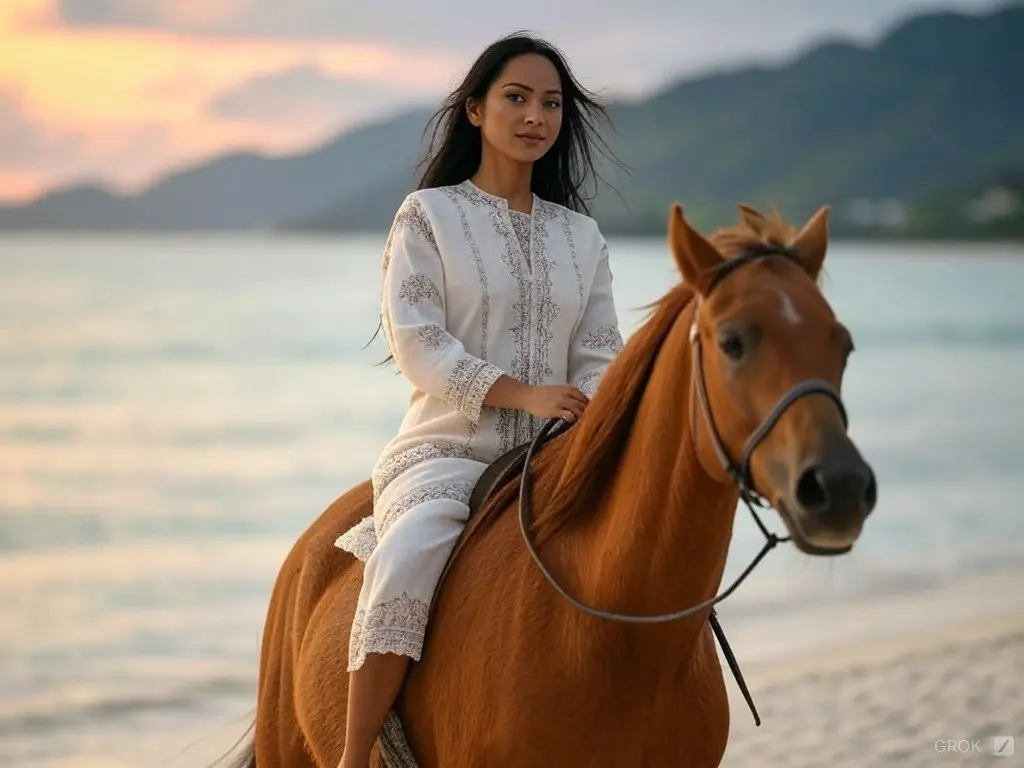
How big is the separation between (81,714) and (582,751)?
18.6 ft

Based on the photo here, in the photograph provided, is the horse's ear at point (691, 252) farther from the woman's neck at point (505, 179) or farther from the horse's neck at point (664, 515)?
the woman's neck at point (505, 179)

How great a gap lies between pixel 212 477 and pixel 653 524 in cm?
1428

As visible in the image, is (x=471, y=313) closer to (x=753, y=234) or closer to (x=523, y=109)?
(x=523, y=109)

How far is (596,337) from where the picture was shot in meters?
3.17

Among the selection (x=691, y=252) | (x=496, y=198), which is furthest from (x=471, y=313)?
(x=691, y=252)

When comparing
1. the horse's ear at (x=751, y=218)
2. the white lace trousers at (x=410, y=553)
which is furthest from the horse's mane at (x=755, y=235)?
the white lace trousers at (x=410, y=553)

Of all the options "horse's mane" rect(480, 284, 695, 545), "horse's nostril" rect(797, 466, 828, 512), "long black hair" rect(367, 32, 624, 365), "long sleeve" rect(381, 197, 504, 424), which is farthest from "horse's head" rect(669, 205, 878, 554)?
"long black hair" rect(367, 32, 624, 365)

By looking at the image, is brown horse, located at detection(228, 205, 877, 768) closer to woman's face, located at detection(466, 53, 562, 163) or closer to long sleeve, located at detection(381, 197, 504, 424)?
long sleeve, located at detection(381, 197, 504, 424)

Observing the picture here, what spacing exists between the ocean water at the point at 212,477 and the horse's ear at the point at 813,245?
0.27m

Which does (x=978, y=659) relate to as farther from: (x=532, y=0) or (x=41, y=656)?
(x=532, y=0)

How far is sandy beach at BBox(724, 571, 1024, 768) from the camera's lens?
5637 millimetres

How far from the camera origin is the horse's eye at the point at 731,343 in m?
2.06

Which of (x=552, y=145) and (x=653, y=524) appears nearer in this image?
(x=653, y=524)

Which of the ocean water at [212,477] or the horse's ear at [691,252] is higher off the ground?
the horse's ear at [691,252]
